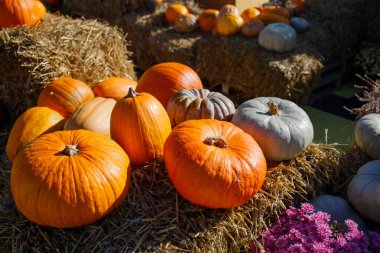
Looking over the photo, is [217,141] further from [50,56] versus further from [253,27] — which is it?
[253,27]

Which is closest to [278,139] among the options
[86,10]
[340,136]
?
[340,136]

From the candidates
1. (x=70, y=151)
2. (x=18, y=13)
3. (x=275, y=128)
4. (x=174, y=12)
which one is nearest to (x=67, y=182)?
(x=70, y=151)

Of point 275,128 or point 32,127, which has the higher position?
point 275,128

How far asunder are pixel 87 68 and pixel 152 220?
208 centimetres

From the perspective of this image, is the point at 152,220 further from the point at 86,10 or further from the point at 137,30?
the point at 86,10

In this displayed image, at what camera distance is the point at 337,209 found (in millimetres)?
2322

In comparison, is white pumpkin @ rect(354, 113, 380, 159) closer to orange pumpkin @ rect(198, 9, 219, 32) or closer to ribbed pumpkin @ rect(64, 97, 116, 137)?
ribbed pumpkin @ rect(64, 97, 116, 137)

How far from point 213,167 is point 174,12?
5.12m

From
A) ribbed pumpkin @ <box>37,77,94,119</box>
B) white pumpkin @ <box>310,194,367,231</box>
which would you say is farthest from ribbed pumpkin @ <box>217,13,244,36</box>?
white pumpkin @ <box>310,194,367,231</box>

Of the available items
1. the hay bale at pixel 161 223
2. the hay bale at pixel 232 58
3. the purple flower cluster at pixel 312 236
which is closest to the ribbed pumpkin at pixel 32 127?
the hay bale at pixel 161 223

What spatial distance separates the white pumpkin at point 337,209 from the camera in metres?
2.30

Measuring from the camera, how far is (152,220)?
2.00 metres

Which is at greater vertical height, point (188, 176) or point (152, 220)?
point (188, 176)

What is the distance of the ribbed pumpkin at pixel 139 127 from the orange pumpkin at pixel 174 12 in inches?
180
